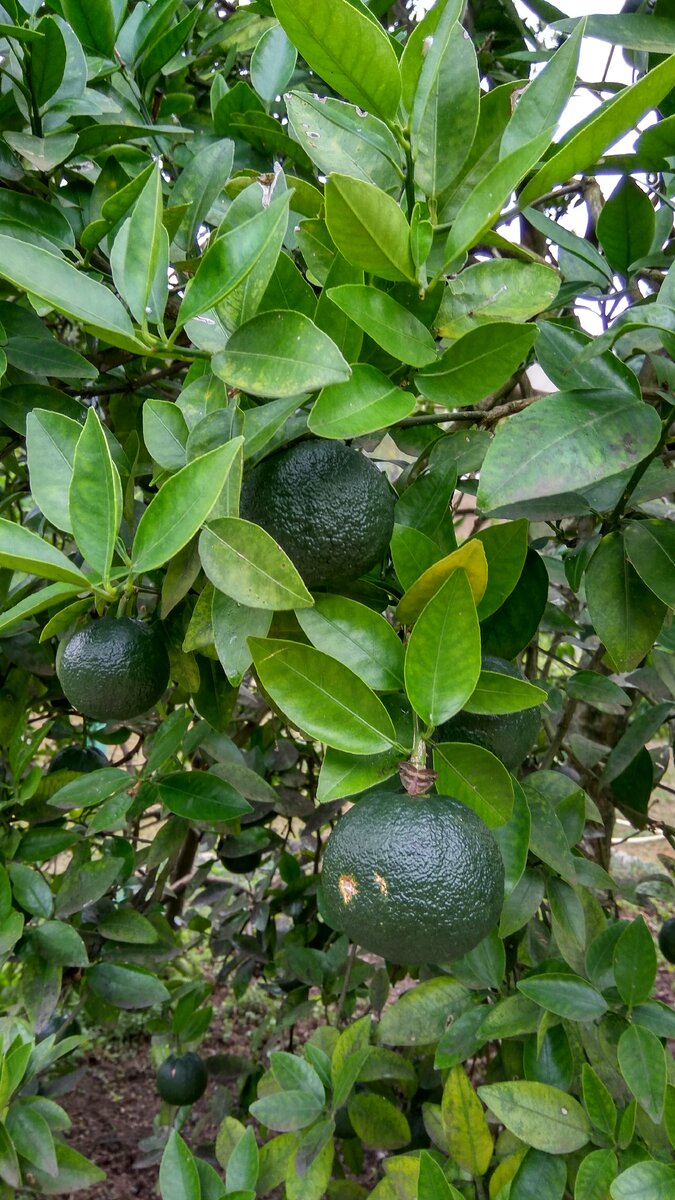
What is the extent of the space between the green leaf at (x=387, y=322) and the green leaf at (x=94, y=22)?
702 millimetres

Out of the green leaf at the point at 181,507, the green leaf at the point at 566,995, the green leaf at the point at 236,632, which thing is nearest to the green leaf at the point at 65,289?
the green leaf at the point at 181,507

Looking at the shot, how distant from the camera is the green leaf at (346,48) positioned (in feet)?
1.98

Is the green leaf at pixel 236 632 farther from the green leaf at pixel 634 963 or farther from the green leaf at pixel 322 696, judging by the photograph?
the green leaf at pixel 634 963

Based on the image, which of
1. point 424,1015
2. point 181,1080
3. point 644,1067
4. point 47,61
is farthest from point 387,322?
point 181,1080

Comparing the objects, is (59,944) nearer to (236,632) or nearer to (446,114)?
(236,632)

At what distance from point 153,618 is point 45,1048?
73cm

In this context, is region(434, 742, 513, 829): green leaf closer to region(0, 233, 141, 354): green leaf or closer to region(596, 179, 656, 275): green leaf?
region(0, 233, 141, 354): green leaf

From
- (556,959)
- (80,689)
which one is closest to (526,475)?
(80,689)

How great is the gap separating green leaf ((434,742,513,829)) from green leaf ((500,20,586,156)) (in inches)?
18.2

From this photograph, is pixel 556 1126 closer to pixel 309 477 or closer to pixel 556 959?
pixel 556 959

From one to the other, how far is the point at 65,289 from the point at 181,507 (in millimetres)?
163

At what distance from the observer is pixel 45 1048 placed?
1.27 metres

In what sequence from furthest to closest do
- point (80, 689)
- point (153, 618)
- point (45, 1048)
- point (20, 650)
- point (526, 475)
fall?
point (20, 650)
point (45, 1048)
point (153, 618)
point (80, 689)
point (526, 475)

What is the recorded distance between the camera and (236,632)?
68cm
